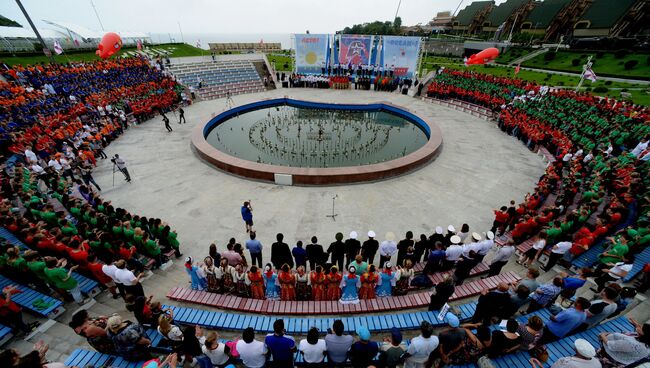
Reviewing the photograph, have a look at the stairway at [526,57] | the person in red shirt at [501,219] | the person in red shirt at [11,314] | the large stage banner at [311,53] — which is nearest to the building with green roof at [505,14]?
the stairway at [526,57]

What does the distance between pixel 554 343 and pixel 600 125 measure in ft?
55.9

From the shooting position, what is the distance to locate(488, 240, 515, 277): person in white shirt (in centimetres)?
684

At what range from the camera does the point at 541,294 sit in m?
5.67

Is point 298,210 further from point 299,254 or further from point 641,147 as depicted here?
point 641,147

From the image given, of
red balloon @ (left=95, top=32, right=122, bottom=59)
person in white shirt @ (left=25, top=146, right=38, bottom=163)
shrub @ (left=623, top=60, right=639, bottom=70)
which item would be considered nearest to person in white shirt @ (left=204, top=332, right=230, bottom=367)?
person in white shirt @ (left=25, top=146, right=38, bottom=163)

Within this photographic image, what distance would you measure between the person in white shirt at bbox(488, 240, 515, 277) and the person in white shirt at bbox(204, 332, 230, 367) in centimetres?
690

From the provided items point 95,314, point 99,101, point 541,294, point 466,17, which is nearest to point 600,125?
point 541,294

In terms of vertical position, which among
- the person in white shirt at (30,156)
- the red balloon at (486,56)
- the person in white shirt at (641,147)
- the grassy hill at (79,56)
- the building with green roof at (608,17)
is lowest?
the person in white shirt at (30,156)

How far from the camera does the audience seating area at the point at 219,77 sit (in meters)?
30.0

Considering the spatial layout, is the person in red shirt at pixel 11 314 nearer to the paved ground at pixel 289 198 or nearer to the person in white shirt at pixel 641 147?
the paved ground at pixel 289 198

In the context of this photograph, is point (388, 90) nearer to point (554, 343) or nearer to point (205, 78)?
point (205, 78)

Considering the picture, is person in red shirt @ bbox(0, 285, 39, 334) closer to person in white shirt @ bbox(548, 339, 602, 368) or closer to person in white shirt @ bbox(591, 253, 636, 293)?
person in white shirt @ bbox(548, 339, 602, 368)

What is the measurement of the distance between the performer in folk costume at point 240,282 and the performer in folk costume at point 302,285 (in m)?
1.33

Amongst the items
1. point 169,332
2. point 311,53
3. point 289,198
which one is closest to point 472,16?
point 311,53
